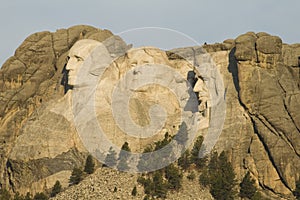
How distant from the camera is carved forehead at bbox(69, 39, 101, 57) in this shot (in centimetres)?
9819

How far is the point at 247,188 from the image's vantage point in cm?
8588

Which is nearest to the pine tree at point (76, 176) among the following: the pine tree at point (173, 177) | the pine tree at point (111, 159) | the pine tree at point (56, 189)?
the pine tree at point (56, 189)

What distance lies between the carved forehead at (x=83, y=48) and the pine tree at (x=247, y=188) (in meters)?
21.6

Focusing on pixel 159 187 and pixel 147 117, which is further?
pixel 147 117

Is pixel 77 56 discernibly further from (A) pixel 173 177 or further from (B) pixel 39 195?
(A) pixel 173 177

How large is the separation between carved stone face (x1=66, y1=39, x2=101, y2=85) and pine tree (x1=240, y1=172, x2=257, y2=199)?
20.5m

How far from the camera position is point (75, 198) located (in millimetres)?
86500

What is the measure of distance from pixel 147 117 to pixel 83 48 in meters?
9.72

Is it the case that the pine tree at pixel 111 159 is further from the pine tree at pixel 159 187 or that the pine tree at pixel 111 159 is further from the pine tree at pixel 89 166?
the pine tree at pixel 159 187

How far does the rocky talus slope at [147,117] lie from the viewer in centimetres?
8825

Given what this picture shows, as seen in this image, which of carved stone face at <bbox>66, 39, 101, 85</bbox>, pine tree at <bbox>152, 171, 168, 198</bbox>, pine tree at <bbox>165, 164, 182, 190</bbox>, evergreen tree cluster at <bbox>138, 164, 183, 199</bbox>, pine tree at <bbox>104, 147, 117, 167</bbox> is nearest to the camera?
pine tree at <bbox>152, 171, 168, 198</bbox>

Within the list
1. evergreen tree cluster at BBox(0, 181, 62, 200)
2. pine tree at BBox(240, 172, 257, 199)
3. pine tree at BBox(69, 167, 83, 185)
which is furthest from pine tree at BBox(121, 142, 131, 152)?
pine tree at BBox(240, 172, 257, 199)

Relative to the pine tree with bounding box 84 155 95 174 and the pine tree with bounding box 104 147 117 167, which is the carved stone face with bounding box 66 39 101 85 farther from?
the pine tree with bounding box 104 147 117 167

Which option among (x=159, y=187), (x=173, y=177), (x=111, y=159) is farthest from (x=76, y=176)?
(x=173, y=177)
